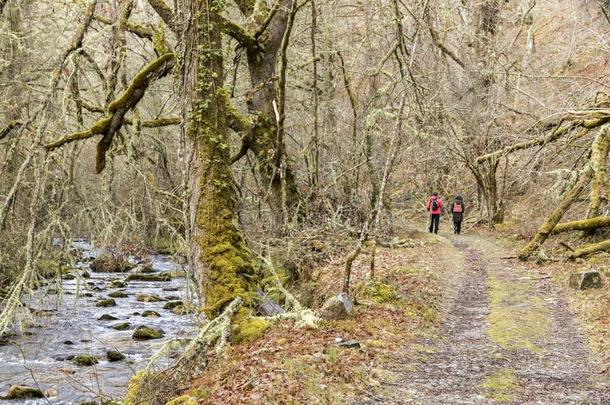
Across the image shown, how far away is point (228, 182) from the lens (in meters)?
8.69

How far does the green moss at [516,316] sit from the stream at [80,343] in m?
4.40

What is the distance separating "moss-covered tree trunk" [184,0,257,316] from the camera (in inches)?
328

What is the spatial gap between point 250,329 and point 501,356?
3.18 m

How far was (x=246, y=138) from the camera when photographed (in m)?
12.6

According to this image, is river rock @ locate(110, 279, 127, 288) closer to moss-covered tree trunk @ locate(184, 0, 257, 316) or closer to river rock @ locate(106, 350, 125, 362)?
river rock @ locate(106, 350, 125, 362)

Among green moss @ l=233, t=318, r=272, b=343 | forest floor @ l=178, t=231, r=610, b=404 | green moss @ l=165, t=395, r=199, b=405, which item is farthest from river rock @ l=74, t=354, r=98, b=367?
green moss @ l=165, t=395, r=199, b=405

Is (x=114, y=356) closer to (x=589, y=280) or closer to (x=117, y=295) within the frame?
(x=117, y=295)

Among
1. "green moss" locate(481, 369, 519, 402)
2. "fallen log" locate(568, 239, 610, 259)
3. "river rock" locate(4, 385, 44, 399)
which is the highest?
"fallen log" locate(568, 239, 610, 259)

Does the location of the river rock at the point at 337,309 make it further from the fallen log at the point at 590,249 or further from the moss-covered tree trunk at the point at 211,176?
the fallen log at the point at 590,249

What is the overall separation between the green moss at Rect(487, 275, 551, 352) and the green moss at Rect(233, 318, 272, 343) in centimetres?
320

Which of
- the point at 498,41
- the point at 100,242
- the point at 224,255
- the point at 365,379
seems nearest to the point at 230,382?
the point at 365,379

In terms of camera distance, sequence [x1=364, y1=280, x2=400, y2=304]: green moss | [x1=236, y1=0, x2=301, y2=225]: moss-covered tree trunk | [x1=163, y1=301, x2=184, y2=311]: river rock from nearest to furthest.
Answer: [x1=364, y1=280, x2=400, y2=304]: green moss → [x1=236, y1=0, x2=301, y2=225]: moss-covered tree trunk → [x1=163, y1=301, x2=184, y2=311]: river rock

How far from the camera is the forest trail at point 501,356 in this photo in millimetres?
6488

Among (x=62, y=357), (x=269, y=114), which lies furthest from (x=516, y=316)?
(x=62, y=357)
